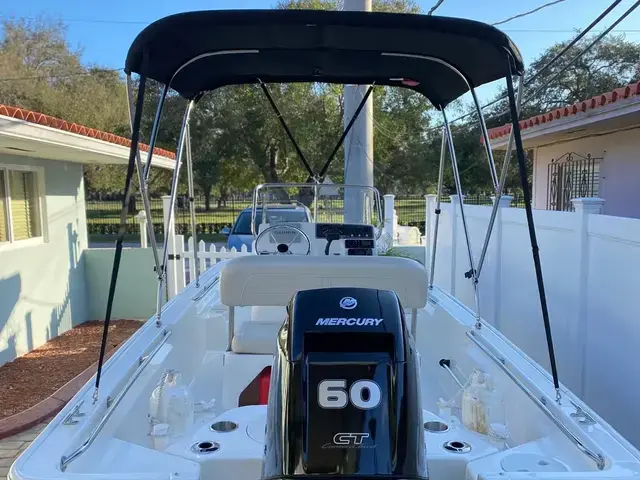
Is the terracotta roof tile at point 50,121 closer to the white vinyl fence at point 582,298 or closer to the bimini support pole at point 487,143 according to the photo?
the bimini support pole at point 487,143

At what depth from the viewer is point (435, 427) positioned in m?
1.96

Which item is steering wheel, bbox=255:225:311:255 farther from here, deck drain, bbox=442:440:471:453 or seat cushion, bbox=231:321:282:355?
deck drain, bbox=442:440:471:453

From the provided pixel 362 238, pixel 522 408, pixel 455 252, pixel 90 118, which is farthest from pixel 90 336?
pixel 90 118

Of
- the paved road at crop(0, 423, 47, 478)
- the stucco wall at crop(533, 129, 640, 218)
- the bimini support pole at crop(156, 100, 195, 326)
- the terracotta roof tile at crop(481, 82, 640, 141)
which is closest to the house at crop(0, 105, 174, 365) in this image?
the paved road at crop(0, 423, 47, 478)

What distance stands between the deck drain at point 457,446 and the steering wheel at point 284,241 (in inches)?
98.1

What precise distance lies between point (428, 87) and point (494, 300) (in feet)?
7.41

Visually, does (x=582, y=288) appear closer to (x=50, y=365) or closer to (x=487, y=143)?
(x=487, y=143)

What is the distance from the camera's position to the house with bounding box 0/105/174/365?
5072mm

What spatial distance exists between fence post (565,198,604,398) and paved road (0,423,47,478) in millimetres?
3596

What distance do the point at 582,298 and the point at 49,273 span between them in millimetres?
5815

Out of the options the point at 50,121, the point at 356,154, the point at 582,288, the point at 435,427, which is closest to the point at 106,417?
the point at 435,427

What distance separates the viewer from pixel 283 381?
4.50 ft

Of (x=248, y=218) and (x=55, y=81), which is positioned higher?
(x=55, y=81)

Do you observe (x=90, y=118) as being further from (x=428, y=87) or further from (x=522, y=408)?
(x=522, y=408)
